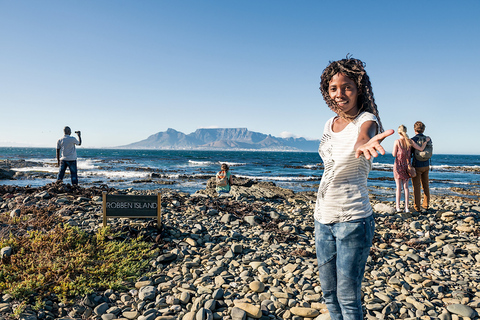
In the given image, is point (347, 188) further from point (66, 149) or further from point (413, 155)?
point (66, 149)

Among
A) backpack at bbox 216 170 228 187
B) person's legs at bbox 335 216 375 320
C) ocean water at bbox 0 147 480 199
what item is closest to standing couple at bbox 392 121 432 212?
backpack at bbox 216 170 228 187

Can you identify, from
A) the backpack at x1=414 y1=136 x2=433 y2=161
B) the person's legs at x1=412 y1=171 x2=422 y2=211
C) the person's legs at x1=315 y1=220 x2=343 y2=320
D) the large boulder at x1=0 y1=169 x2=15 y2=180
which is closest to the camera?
the person's legs at x1=315 y1=220 x2=343 y2=320

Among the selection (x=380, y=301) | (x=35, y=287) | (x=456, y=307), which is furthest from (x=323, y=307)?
(x=35, y=287)

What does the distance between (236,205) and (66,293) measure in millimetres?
5748

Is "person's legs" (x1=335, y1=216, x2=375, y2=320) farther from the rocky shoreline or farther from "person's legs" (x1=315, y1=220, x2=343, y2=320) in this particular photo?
the rocky shoreline

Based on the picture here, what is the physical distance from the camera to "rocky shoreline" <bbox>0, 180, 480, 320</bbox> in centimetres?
366

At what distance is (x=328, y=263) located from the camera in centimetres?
229

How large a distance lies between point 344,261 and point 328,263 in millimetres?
201

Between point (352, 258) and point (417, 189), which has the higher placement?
point (352, 258)

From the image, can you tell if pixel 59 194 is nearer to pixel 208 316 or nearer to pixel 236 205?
pixel 236 205

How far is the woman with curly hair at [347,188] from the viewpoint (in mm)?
2033

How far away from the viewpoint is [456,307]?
12.0 feet

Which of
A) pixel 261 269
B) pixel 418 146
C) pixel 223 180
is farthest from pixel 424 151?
pixel 223 180

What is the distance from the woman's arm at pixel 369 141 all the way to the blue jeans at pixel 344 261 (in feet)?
1.79
